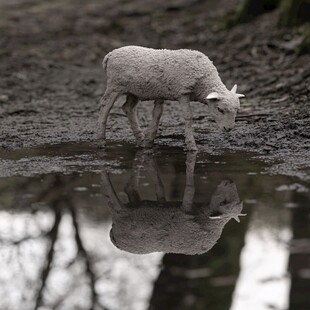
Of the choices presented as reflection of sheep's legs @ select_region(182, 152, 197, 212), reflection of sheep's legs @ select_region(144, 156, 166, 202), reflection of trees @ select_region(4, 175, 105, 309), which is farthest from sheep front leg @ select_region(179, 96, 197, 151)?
reflection of trees @ select_region(4, 175, 105, 309)

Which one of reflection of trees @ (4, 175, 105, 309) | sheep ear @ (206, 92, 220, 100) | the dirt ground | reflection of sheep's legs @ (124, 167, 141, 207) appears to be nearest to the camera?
reflection of trees @ (4, 175, 105, 309)

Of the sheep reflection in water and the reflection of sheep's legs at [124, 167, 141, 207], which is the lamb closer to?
the reflection of sheep's legs at [124, 167, 141, 207]

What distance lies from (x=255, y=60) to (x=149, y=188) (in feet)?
30.3

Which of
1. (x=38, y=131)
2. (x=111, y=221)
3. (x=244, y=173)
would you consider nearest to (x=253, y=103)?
(x=38, y=131)

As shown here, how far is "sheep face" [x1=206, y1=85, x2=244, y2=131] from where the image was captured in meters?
9.69

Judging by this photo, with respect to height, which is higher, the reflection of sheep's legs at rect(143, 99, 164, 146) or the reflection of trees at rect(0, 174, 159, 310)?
the reflection of trees at rect(0, 174, 159, 310)

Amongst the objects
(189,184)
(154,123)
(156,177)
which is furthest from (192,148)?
(189,184)

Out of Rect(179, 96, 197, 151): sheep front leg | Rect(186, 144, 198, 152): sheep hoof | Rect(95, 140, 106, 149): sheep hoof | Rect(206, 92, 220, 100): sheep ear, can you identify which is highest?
Rect(206, 92, 220, 100): sheep ear

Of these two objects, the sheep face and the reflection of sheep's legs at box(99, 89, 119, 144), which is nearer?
the sheep face

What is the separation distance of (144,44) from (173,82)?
11035mm

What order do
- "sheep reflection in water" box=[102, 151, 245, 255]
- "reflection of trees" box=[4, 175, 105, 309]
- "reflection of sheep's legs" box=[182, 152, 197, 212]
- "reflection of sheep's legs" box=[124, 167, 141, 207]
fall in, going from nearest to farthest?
"reflection of trees" box=[4, 175, 105, 309] < "sheep reflection in water" box=[102, 151, 245, 255] < "reflection of sheep's legs" box=[182, 152, 197, 212] < "reflection of sheep's legs" box=[124, 167, 141, 207]

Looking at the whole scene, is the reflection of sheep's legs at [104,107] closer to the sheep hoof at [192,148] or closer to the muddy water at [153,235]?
the sheep hoof at [192,148]

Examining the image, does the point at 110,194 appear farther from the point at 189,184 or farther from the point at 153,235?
the point at 153,235

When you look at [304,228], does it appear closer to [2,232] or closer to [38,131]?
[2,232]
